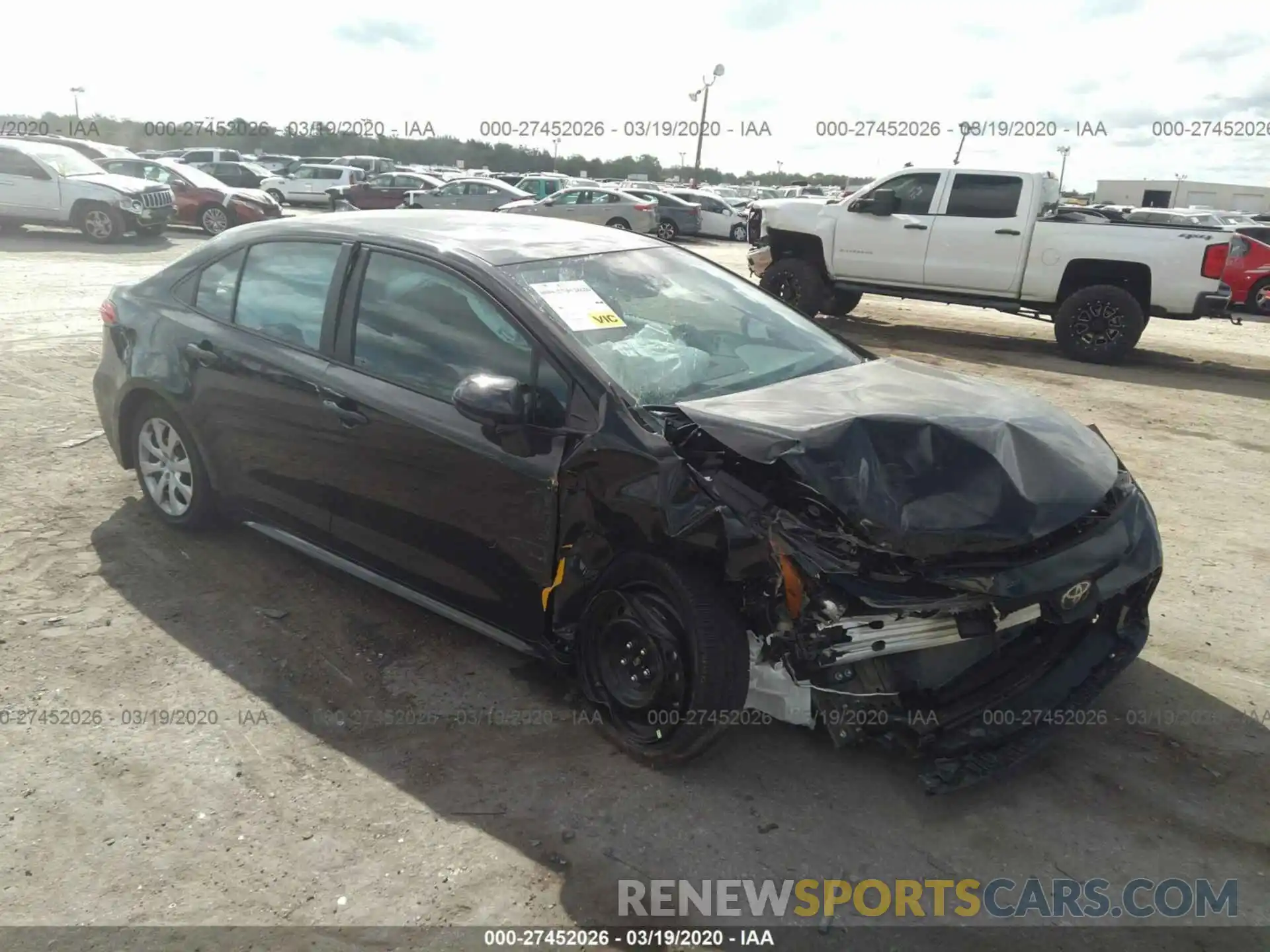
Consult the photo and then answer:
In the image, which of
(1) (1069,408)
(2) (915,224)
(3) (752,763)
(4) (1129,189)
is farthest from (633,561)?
(4) (1129,189)

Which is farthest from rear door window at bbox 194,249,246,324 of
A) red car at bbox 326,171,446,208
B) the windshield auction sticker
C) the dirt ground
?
red car at bbox 326,171,446,208

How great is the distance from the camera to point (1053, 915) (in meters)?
2.71

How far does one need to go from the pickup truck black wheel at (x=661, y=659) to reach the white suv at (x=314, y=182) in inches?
1090

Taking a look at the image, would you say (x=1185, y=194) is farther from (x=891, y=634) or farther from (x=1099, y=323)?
(x=891, y=634)

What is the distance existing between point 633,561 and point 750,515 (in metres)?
0.44

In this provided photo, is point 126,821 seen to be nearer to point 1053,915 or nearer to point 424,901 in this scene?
point 424,901

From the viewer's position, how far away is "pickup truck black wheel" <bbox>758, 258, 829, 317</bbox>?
1227 cm

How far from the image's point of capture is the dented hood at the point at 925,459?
111 inches

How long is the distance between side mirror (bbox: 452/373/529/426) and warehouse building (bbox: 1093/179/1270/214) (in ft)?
187

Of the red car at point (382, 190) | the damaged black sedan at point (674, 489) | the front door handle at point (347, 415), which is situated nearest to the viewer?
the damaged black sedan at point (674, 489)

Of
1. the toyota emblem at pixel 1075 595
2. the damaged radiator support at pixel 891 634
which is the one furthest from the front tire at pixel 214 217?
the toyota emblem at pixel 1075 595

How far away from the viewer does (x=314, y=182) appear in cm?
2858

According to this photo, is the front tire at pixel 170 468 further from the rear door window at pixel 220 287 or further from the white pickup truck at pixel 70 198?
the white pickup truck at pixel 70 198

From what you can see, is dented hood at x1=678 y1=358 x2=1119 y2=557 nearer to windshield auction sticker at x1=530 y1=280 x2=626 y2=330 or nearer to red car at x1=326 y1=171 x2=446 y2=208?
windshield auction sticker at x1=530 y1=280 x2=626 y2=330
